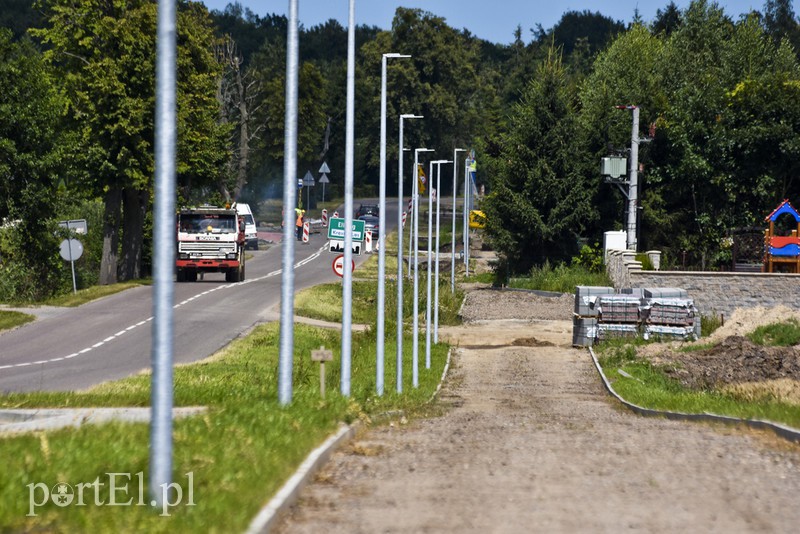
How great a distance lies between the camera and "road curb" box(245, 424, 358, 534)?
872 cm

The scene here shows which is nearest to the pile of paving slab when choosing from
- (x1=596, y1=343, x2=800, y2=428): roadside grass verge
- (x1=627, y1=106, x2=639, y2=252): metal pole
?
(x1=596, y1=343, x2=800, y2=428): roadside grass verge

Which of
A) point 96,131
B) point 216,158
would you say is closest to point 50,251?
point 96,131

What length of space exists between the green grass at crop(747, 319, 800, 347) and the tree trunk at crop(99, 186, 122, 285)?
28.9 meters

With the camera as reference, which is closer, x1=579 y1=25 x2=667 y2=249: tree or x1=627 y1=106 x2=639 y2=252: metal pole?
x1=627 y1=106 x2=639 y2=252: metal pole

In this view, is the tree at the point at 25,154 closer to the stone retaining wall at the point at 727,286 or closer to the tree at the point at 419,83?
the stone retaining wall at the point at 727,286

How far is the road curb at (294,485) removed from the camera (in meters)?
8.72

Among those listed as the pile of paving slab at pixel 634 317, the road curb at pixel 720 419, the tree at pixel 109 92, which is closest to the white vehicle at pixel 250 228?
the tree at pixel 109 92

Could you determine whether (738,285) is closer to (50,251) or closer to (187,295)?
(187,295)

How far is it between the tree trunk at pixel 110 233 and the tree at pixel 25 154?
3067 mm

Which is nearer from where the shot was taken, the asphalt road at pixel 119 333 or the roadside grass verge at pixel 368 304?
the asphalt road at pixel 119 333

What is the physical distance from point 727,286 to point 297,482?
3863 cm

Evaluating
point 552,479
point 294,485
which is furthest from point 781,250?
point 294,485

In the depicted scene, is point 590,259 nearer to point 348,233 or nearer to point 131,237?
point 131,237

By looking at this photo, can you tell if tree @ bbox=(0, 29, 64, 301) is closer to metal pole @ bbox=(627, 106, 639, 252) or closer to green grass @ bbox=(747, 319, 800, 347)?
metal pole @ bbox=(627, 106, 639, 252)
